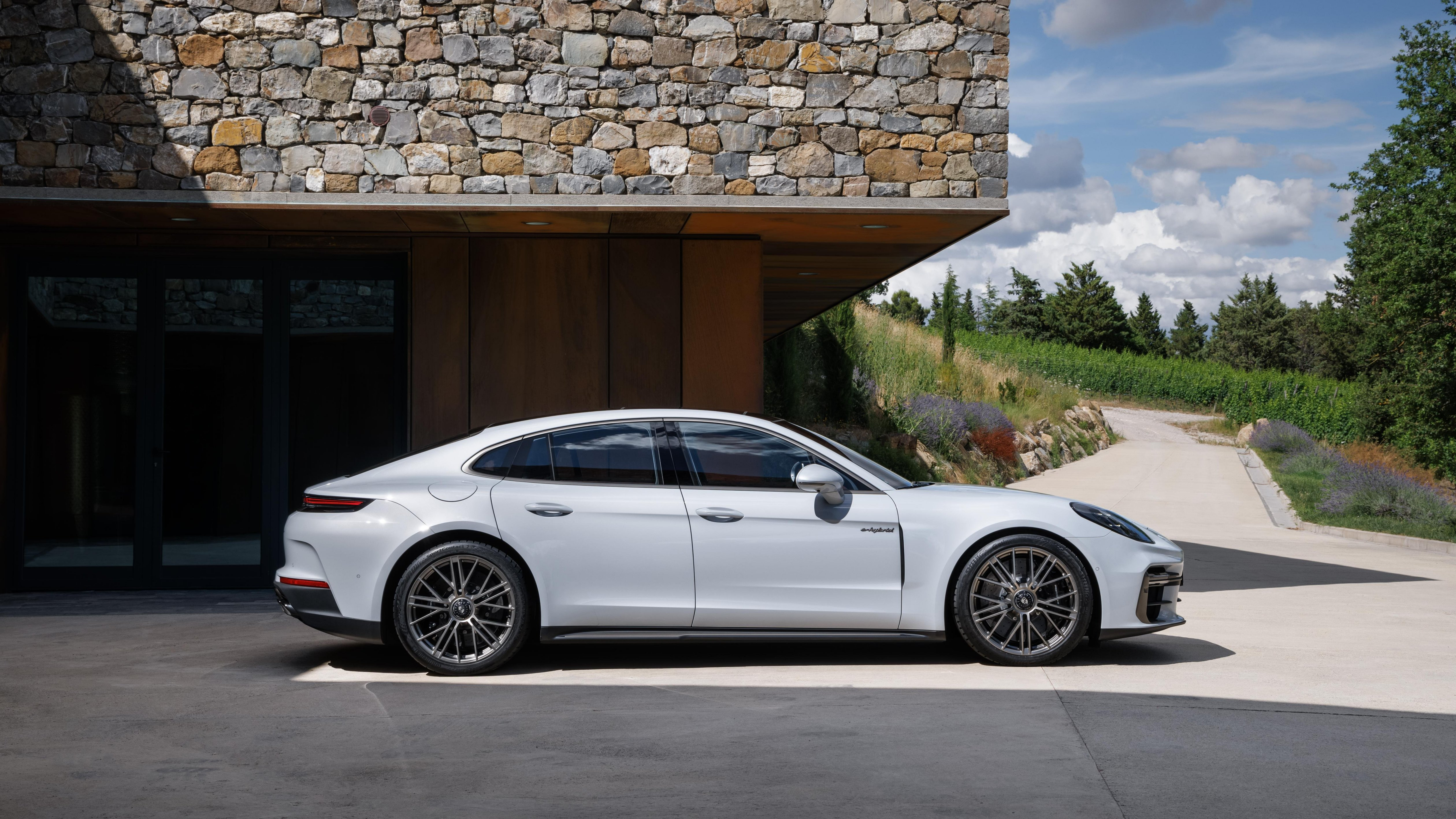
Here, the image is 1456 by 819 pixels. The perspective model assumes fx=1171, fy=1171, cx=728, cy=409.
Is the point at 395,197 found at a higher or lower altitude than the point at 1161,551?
higher

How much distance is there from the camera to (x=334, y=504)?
636 centimetres

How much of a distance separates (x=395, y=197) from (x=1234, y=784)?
7.08 m

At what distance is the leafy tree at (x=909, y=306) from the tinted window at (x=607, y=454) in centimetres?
5878

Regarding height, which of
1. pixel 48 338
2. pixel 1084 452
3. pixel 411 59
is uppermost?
pixel 411 59

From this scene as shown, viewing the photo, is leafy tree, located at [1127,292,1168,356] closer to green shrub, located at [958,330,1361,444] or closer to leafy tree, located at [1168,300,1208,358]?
leafy tree, located at [1168,300,1208,358]

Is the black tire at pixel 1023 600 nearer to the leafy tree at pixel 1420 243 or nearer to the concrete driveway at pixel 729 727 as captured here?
the concrete driveway at pixel 729 727

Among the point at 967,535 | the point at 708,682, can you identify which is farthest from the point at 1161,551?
the point at 708,682

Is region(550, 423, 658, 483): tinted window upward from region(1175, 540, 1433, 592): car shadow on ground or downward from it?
upward

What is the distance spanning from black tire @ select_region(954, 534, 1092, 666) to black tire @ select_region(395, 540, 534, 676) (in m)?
2.41

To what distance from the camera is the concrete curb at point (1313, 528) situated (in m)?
15.7

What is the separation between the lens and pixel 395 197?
8930 mm

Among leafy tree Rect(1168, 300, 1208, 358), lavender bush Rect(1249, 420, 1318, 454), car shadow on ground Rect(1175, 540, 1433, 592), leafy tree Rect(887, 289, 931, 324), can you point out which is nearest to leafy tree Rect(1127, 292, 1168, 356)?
leafy tree Rect(1168, 300, 1208, 358)

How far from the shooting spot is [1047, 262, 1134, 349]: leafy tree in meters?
80.2

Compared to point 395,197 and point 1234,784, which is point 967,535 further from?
point 395,197
